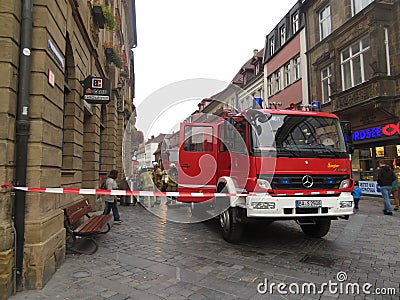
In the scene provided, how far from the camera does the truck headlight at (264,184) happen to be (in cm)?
555

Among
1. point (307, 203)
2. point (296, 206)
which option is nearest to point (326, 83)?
point (307, 203)

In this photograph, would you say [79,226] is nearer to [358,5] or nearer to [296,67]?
[358,5]

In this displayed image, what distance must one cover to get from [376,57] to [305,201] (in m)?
12.1

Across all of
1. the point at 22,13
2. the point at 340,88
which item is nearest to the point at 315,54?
the point at 340,88

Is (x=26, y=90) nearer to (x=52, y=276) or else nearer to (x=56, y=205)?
(x=56, y=205)

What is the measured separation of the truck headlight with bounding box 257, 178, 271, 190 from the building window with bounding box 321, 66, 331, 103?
15.7 metres

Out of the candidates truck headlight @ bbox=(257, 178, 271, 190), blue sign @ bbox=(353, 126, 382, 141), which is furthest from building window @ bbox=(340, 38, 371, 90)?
truck headlight @ bbox=(257, 178, 271, 190)

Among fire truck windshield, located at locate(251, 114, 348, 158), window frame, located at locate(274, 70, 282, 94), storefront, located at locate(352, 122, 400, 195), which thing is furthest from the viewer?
window frame, located at locate(274, 70, 282, 94)

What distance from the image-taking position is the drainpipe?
3990 mm

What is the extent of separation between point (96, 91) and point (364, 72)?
1385 cm

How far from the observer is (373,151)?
51.7 feet

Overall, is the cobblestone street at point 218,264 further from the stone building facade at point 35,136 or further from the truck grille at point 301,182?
the truck grille at point 301,182

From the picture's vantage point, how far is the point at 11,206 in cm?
399

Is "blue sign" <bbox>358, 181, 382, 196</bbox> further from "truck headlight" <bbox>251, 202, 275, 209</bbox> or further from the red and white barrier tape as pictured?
"truck headlight" <bbox>251, 202, 275, 209</bbox>
